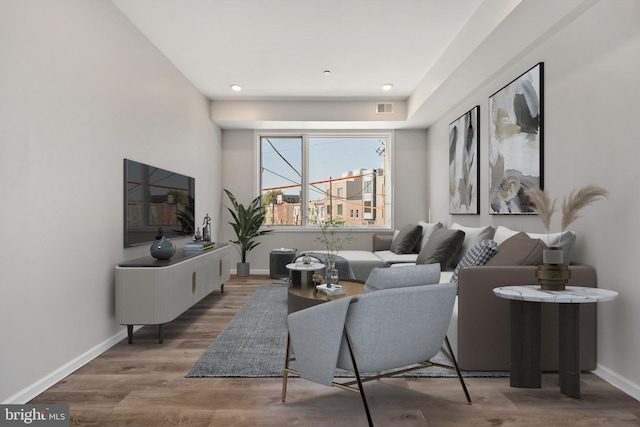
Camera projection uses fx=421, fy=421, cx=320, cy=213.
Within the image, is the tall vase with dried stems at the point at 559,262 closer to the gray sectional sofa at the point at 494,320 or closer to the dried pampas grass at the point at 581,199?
the dried pampas grass at the point at 581,199

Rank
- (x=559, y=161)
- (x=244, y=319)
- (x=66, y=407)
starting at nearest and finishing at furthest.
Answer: (x=66, y=407)
(x=559, y=161)
(x=244, y=319)

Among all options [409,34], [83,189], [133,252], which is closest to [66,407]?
[83,189]

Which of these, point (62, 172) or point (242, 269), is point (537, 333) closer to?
point (62, 172)

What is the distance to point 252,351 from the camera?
305 cm

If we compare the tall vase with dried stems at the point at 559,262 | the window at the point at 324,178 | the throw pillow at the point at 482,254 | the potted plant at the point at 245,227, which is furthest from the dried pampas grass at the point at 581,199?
the potted plant at the point at 245,227

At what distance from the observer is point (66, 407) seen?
2.17 meters

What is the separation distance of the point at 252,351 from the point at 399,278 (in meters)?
1.45

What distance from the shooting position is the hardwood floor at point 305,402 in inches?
80.5

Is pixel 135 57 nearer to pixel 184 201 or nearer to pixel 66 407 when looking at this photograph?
pixel 184 201

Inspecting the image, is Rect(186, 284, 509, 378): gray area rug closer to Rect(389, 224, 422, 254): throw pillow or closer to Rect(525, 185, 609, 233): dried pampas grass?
Rect(525, 185, 609, 233): dried pampas grass

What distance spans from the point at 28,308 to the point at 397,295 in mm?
2007

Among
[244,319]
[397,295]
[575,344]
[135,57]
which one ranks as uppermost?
[135,57]

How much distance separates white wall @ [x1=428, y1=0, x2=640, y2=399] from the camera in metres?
2.36

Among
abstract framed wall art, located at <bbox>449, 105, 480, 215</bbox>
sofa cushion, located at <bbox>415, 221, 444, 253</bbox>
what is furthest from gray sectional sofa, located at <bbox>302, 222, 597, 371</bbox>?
sofa cushion, located at <bbox>415, 221, 444, 253</bbox>
